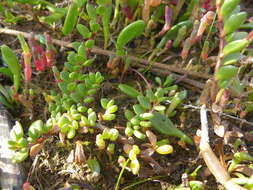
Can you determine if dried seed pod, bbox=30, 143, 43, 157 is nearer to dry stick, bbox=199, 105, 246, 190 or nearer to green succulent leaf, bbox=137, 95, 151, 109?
green succulent leaf, bbox=137, 95, 151, 109

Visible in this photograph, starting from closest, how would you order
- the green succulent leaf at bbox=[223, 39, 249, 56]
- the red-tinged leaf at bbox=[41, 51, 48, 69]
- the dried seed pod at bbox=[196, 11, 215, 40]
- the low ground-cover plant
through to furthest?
the green succulent leaf at bbox=[223, 39, 249, 56], the low ground-cover plant, the dried seed pod at bbox=[196, 11, 215, 40], the red-tinged leaf at bbox=[41, 51, 48, 69]

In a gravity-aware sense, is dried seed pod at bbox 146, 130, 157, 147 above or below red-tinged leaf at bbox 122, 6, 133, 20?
below

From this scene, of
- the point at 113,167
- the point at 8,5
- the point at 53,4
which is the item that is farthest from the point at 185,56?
the point at 8,5

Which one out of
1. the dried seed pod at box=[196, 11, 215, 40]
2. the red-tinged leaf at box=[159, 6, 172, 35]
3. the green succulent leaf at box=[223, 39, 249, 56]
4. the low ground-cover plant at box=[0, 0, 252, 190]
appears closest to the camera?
the green succulent leaf at box=[223, 39, 249, 56]

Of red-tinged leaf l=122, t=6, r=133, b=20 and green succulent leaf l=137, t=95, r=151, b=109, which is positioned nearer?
green succulent leaf l=137, t=95, r=151, b=109

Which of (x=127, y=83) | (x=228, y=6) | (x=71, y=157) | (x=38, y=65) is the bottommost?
(x=71, y=157)

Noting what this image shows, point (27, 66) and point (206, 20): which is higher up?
point (206, 20)

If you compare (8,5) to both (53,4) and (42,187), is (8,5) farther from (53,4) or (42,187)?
(42,187)

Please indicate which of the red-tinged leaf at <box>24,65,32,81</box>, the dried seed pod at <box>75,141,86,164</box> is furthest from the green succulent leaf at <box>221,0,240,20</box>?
the red-tinged leaf at <box>24,65,32,81</box>

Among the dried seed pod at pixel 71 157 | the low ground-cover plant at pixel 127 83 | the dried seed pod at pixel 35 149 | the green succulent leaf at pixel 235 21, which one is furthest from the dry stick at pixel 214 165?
the dried seed pod at pixel 35 149

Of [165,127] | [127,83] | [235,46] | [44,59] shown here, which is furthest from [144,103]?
[44,59]

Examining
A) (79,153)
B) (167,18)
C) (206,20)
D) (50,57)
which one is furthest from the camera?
(167,18)

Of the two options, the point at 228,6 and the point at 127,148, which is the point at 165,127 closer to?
the point at 127,148
